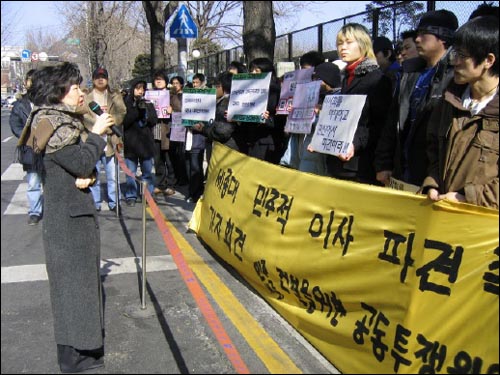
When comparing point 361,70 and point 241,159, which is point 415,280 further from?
Answer: point 241,159

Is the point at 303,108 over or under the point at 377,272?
over

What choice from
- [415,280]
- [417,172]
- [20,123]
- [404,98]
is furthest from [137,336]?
[20,123]

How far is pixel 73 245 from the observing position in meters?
3.22

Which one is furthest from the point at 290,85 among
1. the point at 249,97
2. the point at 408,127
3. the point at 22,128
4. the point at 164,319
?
the point at 22,128

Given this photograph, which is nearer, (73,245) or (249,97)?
(73,245)

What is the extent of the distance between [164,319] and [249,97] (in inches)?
126

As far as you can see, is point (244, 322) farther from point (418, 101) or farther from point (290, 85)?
point (290, 85)

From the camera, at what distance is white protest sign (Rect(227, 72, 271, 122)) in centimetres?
627

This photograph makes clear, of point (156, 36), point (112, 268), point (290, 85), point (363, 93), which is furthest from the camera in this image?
point (156, 36)

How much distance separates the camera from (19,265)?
5.27m

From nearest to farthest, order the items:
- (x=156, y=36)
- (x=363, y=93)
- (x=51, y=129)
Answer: (x=51, y=129) < (x=363, y=93) < (x=156, y=36)

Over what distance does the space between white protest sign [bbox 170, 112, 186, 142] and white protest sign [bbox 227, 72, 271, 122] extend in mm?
2100

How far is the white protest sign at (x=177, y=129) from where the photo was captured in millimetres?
8734

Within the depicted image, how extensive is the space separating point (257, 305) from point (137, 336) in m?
1.05
